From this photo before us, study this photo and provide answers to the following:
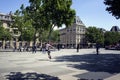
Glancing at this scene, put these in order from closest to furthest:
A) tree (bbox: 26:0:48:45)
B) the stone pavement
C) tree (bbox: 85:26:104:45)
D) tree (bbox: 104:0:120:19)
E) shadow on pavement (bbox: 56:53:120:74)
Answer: the stone pavement < shadow on pavement (bbox: 56:53:120:74) < tree (bbox: 104:0:120:19) < tree (bbox: 26:0:48:45) < tree (bbox: 85:26:104:45)

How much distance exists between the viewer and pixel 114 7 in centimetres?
Result: 2156

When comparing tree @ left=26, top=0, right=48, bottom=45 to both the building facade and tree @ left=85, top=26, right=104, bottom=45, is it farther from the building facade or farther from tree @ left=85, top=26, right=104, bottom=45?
the building facade

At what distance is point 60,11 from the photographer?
4350 cm

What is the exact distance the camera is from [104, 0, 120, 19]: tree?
20519mm

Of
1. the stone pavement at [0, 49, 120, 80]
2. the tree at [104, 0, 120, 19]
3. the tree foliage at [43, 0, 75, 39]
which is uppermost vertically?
the tree foliage at [43, 0, 75, 39]

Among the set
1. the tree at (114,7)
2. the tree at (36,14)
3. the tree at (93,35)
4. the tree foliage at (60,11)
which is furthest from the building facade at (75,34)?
the tree at (114,7)

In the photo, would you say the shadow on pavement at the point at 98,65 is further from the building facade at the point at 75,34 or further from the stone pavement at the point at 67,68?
the building facade at the point at 75,34

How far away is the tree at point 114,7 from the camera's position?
808 inches

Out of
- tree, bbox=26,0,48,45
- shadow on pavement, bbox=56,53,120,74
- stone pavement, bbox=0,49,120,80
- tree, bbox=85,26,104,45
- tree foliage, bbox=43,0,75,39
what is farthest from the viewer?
tree, bbox=85,26,104,45

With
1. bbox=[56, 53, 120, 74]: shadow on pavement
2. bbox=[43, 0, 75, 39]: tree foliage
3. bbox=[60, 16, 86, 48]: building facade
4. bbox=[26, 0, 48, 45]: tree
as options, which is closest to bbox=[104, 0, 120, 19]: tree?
bbox=[56, 53, 120, 74]: shadow on pavement

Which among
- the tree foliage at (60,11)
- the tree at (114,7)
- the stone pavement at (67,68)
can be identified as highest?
the tree foliage at (60,11)

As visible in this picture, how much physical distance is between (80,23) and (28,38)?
53.1 meters

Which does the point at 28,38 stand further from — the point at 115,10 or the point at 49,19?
the point at 115,10

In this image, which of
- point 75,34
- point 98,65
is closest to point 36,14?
point 98,65
